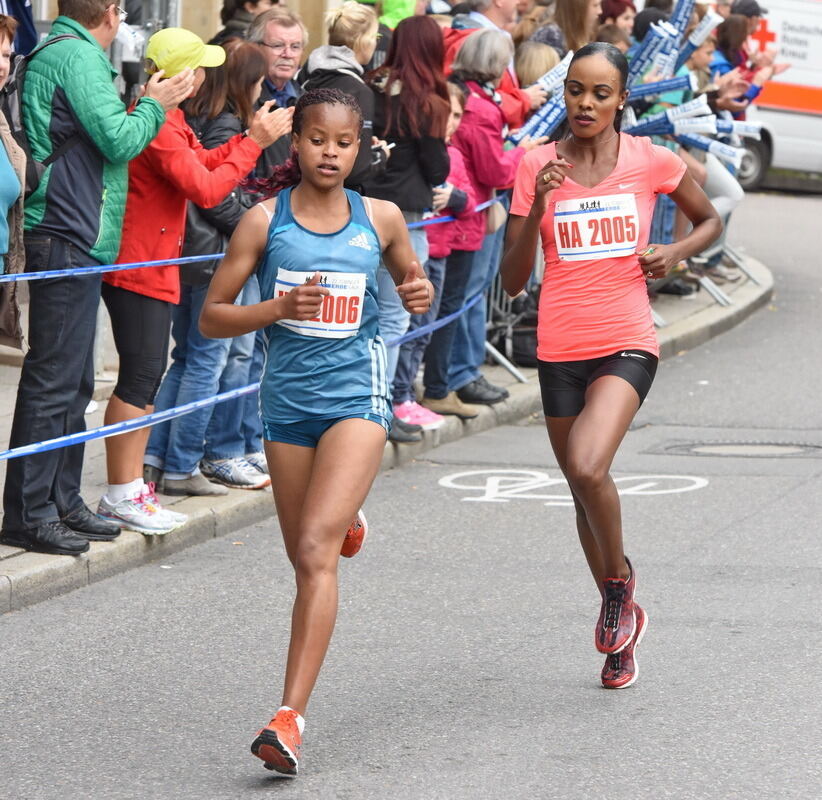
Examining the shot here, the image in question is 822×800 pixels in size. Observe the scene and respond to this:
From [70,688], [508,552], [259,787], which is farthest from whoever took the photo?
[508,552]

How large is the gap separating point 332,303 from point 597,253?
1101 millimetres

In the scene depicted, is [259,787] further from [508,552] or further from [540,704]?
[508,552]

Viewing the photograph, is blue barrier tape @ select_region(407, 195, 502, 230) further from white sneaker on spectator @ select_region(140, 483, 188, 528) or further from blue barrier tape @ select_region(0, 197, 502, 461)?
white sneaker on spectator @ select_region(140, 483, 188, 528)

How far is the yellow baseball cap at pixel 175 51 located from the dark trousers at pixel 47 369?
931 mm

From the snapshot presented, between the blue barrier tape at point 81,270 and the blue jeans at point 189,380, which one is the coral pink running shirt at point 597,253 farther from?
the blue jeans at point 189,380

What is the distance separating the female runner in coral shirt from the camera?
5.47 metres

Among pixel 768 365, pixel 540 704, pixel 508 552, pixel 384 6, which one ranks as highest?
pixel 384 6

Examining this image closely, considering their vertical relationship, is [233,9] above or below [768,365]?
above

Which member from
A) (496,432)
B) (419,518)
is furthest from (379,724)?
(496,432)

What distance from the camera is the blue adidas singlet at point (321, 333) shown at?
4922 millimetres

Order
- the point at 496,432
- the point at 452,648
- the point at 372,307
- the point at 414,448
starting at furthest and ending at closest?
the point at 496,432
the point at 414,448
the point at 452,648
the point at 372,307

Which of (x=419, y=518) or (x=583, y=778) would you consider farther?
(x=419, y=518)

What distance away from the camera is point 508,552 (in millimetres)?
7395

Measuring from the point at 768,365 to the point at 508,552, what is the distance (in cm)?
572
